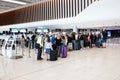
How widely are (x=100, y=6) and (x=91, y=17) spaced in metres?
1.44

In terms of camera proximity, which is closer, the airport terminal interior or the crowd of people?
the airport terminal interior

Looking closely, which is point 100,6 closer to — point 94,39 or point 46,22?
point 94,39

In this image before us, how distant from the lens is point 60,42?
29.5ft

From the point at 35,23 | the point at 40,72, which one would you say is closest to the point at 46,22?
the point at 35,23

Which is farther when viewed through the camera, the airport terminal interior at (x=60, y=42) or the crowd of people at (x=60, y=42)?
the crowd of people at (x=60, y=42)

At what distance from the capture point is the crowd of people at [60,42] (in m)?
8.23

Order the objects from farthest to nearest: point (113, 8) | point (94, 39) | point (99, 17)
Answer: point (99, 17) → point (113, 8) → point (94, 39)

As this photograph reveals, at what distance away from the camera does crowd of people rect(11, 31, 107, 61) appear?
823cm

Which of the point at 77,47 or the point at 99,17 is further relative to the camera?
the point at 99,17

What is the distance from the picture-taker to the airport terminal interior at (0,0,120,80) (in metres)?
5.76

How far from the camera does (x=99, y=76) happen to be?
16.8 feet

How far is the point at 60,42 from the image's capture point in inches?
354

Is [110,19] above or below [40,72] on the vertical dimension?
above

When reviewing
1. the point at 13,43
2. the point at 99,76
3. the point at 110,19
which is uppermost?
the point at 110,19
